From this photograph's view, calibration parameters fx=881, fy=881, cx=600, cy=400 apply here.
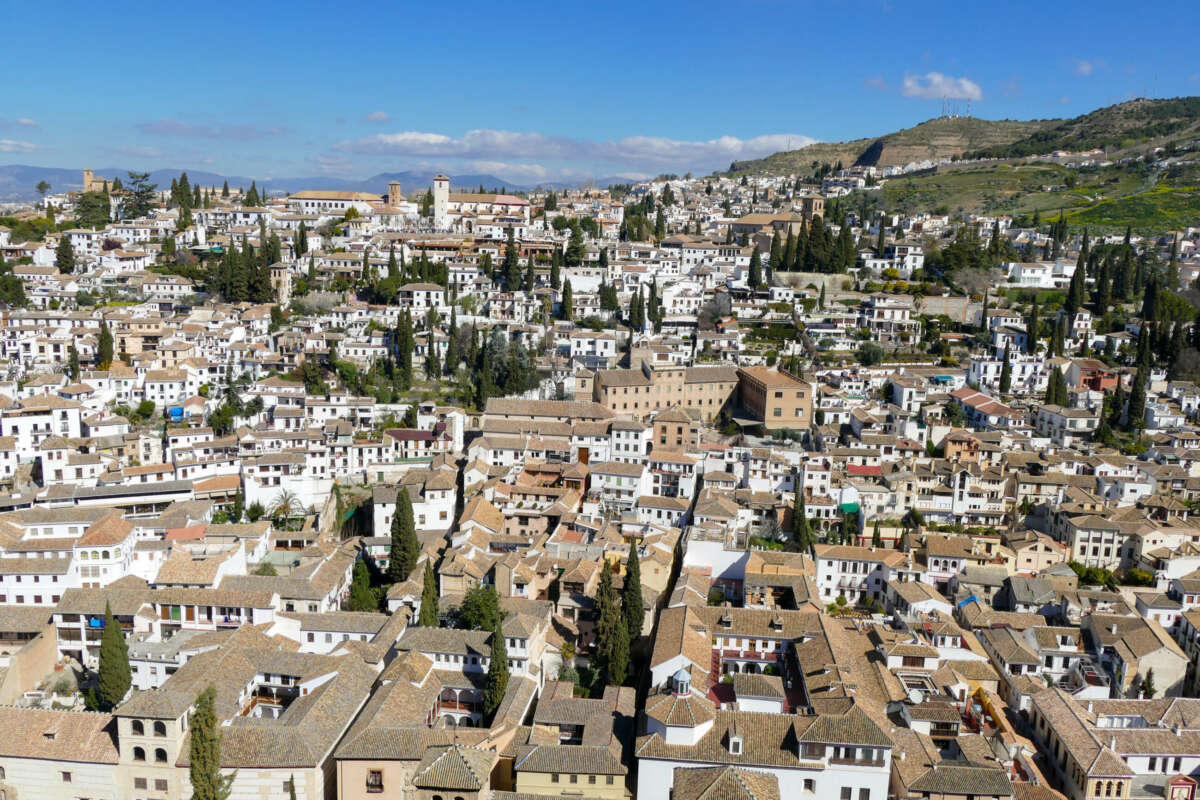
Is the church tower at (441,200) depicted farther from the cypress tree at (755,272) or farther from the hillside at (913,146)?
the hillside at (913,146)

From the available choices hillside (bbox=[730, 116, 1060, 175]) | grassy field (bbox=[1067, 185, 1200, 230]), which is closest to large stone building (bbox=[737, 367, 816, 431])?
grassy field (bbox=[1067, 185, 1200, 230])

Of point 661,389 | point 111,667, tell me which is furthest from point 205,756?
point 661,389

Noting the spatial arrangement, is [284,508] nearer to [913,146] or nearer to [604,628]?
[604,628]

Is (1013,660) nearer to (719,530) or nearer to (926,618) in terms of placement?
(926,618)

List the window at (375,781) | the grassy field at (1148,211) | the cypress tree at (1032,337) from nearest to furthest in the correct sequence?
the window at (375,781)
the cypress tree at (1032,337)
the grassy field at (1148,211)

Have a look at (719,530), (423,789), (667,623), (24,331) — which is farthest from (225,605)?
(24,331)

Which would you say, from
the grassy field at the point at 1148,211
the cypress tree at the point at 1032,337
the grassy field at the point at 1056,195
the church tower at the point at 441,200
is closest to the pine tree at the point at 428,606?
the cypress tree at the point at 1032,337
